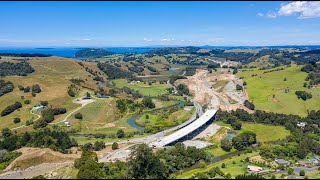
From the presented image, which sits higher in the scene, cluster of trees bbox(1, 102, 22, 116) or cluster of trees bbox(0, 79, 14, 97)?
cluster of trees bbox(0, 79, 14, 97)

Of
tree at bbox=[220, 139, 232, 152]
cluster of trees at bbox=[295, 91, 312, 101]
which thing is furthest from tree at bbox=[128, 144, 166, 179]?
cluster of trees at bbox=[295, 91, 312, 101]

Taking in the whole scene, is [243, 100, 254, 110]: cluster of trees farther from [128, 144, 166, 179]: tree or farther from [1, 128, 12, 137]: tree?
[1, 128, 12, 137]: tree

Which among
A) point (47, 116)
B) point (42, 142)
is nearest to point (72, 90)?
point (47, 116)

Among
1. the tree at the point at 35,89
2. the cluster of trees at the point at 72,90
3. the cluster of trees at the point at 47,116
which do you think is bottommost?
the cluster of trees at the point at 47,116

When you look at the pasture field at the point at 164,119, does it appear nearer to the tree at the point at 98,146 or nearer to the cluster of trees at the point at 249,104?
the cluster of trees at the point at 249,104

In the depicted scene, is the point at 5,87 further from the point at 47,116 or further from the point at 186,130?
the point at 186,130

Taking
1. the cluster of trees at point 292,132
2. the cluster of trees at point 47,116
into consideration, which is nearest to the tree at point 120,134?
the cluster of trees at point 47,116

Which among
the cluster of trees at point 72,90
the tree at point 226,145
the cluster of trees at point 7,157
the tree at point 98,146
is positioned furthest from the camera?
the cluster of trees at point 72,90

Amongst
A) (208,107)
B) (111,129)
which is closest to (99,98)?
(111,129)
